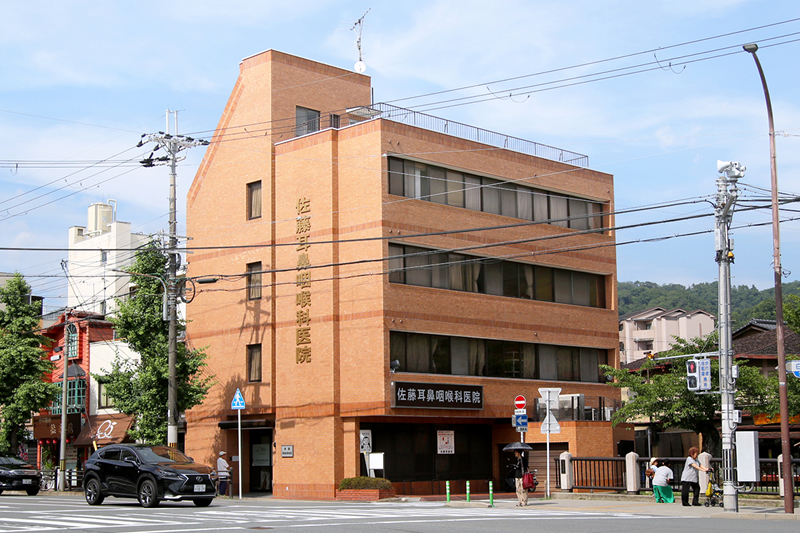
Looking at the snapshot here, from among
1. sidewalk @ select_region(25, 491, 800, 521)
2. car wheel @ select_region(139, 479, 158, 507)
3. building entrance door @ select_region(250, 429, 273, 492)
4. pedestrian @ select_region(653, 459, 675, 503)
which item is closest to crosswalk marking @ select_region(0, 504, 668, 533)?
sidewalk @ select_region(25, 491, 800, 521)

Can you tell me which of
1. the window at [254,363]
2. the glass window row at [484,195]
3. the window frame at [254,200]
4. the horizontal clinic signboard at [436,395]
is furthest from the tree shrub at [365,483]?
the window frame at [254,200]

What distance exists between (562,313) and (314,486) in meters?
14.0

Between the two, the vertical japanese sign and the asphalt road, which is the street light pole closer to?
the asphalt road

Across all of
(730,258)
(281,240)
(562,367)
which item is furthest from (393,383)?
(730,258)

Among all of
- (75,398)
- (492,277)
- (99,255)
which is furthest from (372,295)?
(99,255)

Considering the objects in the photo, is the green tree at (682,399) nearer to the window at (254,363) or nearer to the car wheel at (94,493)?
the window at (254,363)

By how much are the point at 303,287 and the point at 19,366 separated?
16902mm

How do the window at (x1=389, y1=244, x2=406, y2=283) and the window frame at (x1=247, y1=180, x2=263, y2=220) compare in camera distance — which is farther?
the window frame at (x1=247, y1=180, x2=263, y2=220)

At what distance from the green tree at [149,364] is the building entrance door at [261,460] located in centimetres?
331

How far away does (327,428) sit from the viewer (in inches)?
1342

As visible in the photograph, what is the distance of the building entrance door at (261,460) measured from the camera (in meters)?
38.2

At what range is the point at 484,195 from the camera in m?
38.5

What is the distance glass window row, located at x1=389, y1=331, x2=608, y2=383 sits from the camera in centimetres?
3472

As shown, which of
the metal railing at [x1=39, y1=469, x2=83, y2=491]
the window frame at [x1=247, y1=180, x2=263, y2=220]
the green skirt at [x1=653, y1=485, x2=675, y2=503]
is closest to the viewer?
the green skirt at [x1=653, y1=485, x2=675, y2=503]
